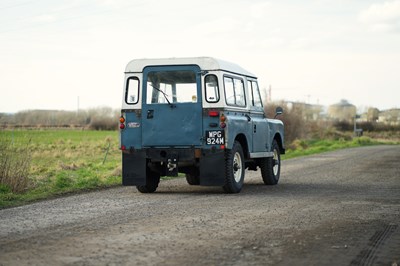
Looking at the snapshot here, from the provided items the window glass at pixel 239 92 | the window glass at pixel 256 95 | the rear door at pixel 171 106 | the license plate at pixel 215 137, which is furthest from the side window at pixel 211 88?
the window glass at pixel 256 95

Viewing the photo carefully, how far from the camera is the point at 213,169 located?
14.8 meters

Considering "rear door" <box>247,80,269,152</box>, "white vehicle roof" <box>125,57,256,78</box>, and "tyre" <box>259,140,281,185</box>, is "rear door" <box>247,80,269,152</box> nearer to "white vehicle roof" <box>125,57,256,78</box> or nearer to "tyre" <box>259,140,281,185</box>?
"tyre" <box>259,140,281,185</box>

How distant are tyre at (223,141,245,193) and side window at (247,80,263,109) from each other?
1725mm

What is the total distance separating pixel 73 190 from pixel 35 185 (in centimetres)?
166

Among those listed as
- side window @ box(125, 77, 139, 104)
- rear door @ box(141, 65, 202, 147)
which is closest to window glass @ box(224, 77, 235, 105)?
rear door @ box(141, 65, 202, 147)

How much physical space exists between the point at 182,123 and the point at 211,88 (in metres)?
0.89

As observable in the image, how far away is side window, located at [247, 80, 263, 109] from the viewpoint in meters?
16.9

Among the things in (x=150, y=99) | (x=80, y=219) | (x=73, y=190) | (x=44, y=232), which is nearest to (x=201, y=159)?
(x=150, y=99)

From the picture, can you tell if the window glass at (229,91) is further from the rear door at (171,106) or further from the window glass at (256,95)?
the window glass at (256,95)

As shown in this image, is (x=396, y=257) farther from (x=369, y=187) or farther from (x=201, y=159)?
(x=369, y=187)

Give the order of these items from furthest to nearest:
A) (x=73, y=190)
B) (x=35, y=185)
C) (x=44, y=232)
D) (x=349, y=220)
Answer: (x=35, y=185), (x=73, y=190), (x=349, y=220), (x=44, y=232)

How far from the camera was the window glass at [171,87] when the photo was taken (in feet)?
49.3

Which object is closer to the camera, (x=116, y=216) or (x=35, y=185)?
(x=116, y=216)

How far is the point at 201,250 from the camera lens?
27.0 ft
